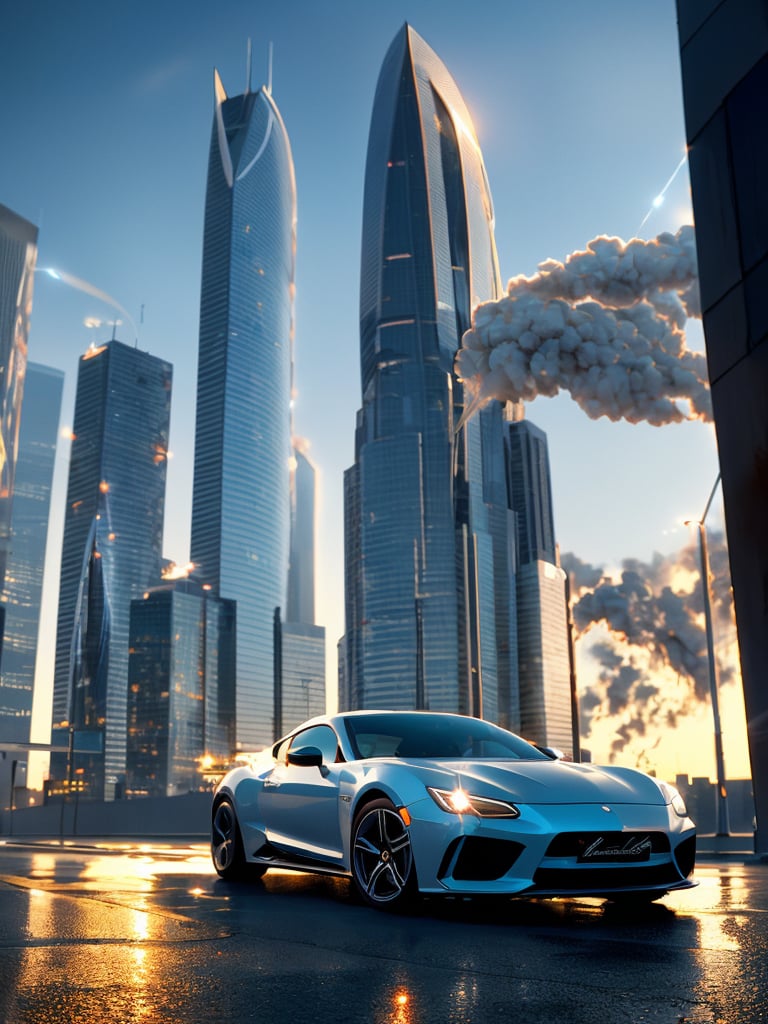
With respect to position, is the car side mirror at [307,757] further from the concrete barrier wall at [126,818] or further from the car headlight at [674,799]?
the concrete barrier wall at [126,818]

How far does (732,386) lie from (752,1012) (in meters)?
11.2

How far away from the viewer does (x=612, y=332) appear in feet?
141

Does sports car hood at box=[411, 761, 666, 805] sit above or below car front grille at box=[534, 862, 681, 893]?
above

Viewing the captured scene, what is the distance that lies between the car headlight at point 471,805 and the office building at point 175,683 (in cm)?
16922

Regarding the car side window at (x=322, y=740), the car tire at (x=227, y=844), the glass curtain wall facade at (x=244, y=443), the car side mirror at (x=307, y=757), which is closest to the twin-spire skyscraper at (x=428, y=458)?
the glass curtain wall facade at (x=244, y=443)

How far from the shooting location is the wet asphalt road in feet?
9.81

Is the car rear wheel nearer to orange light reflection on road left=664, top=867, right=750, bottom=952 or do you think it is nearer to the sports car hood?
the sports car hood

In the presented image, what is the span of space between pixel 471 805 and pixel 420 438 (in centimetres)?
15015

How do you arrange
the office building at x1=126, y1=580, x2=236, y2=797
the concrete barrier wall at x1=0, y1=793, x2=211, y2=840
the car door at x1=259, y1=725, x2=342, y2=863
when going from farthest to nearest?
the office building at x1=126, y1=580, x2=236, y2=797, the concrete barrier wall at x1=0, y1=793, x2=211, y2=840, the car door at x1=259, y1=725, x2=342, y2=863

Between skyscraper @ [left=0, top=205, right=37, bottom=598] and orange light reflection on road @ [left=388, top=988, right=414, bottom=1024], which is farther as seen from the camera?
skyscraper @ [left=0, top=205, right=37, bottom=598]

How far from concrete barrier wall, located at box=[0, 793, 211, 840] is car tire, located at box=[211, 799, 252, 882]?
109 feet

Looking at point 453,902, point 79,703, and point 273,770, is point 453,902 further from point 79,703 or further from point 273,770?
point 79,703

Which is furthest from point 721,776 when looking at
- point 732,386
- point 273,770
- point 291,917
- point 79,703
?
point 79,703

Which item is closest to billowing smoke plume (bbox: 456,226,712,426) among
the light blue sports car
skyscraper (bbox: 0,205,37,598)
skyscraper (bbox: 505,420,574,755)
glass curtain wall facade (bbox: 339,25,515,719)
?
the light blue sports car
